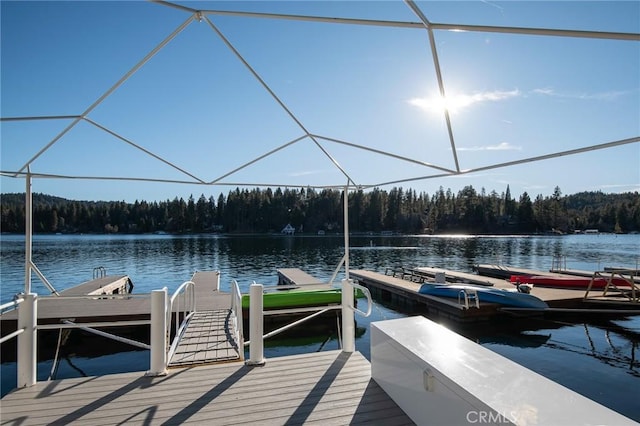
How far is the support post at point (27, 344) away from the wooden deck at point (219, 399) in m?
0.13

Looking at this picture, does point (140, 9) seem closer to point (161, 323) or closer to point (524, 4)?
point (161, 323)

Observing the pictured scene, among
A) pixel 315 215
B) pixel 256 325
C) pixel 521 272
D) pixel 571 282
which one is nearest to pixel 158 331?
pixel 256 325

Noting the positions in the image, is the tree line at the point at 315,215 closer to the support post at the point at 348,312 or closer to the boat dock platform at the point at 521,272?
the boat dock platform at the point at 521,272

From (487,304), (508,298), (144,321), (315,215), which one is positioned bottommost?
(487,304)

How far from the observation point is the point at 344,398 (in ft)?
11.6

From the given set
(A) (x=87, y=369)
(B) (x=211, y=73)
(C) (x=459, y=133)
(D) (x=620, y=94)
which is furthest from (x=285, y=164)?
(A) (x=87, y=369)

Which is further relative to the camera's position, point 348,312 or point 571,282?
point 571,282

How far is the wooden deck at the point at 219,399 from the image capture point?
317 centimetres

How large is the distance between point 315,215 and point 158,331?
88.0 metres

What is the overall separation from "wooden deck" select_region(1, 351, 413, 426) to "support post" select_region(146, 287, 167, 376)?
0.40 ft

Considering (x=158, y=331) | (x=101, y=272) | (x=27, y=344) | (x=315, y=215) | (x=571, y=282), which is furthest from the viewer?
A: (x=315, y=215)

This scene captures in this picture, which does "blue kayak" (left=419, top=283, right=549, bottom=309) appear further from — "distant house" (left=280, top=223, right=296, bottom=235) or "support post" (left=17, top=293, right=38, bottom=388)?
"distant house" (left=280, top=223, right=296, bottom=235)

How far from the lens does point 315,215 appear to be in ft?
302

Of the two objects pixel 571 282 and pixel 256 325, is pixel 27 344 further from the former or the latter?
pixel 571 282
